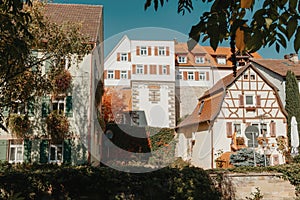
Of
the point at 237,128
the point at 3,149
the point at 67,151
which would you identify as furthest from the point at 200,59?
the point at 3,149

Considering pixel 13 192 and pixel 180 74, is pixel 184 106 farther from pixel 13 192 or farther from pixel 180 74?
pixel 13 192

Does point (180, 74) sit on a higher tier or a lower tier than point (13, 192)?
higher

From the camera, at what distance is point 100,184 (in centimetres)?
830

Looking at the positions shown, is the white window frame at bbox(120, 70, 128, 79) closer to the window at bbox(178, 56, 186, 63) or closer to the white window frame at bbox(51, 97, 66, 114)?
the window at bbox(178, 56, 186, 63)

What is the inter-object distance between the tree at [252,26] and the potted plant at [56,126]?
14.1 m

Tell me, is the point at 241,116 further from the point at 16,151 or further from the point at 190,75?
the point at 16,151

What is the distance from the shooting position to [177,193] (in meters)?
8.37

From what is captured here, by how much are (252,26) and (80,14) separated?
A: 18960 mm

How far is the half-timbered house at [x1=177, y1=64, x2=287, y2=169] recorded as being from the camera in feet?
72.1

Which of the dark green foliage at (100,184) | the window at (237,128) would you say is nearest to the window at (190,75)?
the window at (237,128)

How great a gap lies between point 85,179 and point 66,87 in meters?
8.46

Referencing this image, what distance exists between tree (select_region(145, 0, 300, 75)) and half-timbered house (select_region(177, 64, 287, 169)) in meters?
19.9

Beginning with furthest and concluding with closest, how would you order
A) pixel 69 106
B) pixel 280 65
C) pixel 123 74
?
pixel 123 74 < pixel 280 65 < pixel 69 106

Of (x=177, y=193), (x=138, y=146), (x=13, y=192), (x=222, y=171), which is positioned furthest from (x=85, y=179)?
(x=138, y=146)
